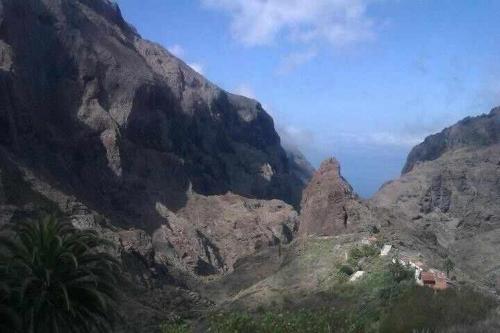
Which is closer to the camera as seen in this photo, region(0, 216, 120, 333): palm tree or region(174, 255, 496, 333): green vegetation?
region(0, 216, 120, 333): palm tree

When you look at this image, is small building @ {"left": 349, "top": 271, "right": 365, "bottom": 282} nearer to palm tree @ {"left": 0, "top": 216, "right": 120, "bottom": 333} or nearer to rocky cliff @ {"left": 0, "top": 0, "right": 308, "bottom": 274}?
palm tree @ {"left": 0, "top": 216, "right": 120, "bottom": 333}

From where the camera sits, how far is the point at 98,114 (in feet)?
387

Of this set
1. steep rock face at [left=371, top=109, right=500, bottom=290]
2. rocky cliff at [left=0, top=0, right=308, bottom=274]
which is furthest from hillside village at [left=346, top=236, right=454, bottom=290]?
steep rock face at [left=371, top=109, right=500, bottom=290]

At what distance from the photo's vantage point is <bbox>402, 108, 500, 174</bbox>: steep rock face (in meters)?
150

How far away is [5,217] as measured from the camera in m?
65.1

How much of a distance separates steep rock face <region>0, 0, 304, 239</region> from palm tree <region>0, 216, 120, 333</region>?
73.8 metres

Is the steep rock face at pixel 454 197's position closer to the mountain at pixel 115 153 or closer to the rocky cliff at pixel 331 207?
the mountain at pixel 115 153

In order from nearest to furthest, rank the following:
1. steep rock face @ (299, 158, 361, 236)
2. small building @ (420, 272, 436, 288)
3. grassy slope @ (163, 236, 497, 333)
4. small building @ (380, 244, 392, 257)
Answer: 1. grassy slope @ (163, 236, 497, 333)
2. small building @ (420, 272, 436, 288)
3. small building @ (380, 244, 392, 257)
4. steep rock face @ (299, 158, 361, 236)

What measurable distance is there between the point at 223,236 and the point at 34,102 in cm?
3763

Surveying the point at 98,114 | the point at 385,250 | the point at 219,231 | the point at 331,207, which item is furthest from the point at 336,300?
the point at 98,114

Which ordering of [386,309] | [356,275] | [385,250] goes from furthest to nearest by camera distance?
[385,250], [356,275], [386,309]

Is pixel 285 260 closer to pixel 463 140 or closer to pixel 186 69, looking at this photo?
pixel 463 140

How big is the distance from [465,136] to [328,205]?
86846 millimetres

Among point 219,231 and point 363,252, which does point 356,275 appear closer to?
point 363,252
